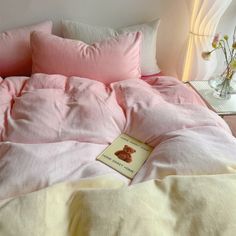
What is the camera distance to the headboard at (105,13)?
163 cm

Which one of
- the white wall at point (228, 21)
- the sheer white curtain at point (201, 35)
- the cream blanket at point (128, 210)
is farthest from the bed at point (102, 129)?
the white wall at point (228, 21)

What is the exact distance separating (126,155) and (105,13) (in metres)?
0.99

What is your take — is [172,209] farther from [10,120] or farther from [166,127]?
[10,120]

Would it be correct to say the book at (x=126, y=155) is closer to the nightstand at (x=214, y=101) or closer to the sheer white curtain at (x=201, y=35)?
the nightstand at (x=214, y=101)

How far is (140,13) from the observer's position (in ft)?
5.66

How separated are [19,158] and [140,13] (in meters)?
1.19

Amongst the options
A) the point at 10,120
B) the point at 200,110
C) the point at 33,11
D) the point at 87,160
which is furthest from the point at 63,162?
the point at 33,11

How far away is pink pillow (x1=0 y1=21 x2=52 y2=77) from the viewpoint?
4.97 feet

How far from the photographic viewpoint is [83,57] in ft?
4.68

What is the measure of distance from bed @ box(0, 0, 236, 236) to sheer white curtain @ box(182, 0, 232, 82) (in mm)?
129

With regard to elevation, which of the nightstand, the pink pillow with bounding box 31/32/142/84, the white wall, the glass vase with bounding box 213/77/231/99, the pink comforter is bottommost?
the nightstand

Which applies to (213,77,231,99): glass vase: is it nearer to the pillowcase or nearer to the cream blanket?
the pillowcase

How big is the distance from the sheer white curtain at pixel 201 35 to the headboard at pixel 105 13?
0.11 meters

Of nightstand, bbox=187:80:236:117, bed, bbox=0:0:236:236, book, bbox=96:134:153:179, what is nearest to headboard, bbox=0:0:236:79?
bed, bbox=0:0:236:236
